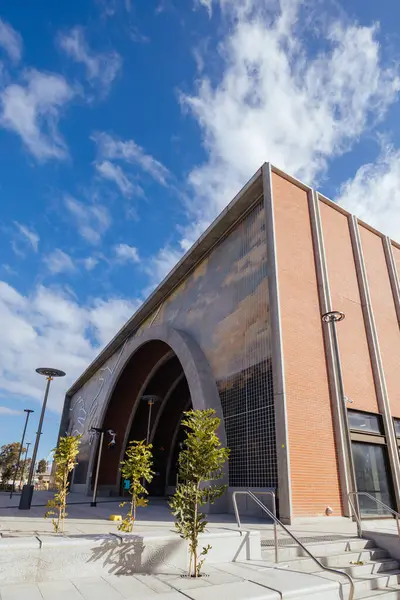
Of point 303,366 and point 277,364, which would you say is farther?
point 303,366

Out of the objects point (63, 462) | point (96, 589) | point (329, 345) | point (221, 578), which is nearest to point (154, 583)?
point (96, 589)

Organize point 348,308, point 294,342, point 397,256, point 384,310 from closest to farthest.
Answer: point 294,342 < point 348,308 < point 384,310 < point 397,256

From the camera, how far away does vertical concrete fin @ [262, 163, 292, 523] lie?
10.2 m

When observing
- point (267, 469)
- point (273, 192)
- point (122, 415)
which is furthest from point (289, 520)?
point (122, 415)

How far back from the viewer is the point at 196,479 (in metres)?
6.16

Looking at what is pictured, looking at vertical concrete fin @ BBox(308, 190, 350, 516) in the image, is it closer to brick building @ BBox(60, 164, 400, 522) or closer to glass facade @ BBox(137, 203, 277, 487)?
brick building @ BBox(60, 164, 400, 522)

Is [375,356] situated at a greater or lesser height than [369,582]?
greater

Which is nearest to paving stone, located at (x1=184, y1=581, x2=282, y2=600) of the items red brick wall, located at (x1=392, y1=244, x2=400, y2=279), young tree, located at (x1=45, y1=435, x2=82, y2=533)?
young tree, located at (x1=45, y1=435, x2=82, y2=533)

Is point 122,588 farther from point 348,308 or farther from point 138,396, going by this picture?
point 138,396

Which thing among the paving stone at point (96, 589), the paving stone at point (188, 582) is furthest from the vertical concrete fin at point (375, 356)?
the paving stone at point (96, 589)

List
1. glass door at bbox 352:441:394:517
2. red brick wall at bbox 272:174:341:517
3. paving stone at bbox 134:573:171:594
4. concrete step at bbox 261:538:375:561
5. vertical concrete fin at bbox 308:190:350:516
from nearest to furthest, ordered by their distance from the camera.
Answer: paving stone at bbox 134:573:171:594 → concrete step at bbox 261:538:375:561 → red brick wall at bbox 272:174:341:517 → vertical concrete fin at bbox 308:190:350:516 → glass door at bbox 352:441:394:517

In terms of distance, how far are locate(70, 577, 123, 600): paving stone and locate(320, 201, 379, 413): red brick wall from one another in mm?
10395

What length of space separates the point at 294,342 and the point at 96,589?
9063mm

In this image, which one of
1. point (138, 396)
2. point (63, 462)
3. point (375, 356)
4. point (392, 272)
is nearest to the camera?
point (63, 462)
